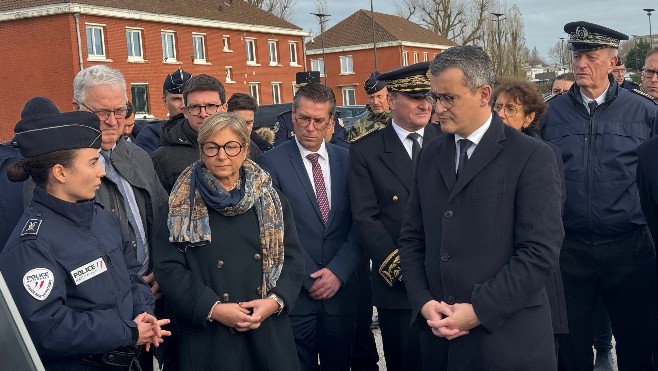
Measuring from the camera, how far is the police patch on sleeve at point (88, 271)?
2.97 metres

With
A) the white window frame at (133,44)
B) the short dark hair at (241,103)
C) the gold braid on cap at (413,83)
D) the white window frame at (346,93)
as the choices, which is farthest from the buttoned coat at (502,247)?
the white window frame at (346,93)

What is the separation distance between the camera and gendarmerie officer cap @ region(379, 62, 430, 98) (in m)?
4.22

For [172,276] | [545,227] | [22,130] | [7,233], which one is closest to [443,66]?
Result: [545,227]

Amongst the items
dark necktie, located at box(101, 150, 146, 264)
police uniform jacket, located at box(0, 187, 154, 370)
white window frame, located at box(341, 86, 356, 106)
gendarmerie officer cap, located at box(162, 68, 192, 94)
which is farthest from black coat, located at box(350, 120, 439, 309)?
white window frame, located at box(341, 86, 356, 106)

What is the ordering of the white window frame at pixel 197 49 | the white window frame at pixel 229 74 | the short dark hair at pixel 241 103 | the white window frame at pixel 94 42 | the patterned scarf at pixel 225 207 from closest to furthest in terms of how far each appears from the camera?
the patterned scarf at pixel 225 207, the short dark hair at pixel 241 103, the white window frame at pixel 94 42, the white window frame at pixel 197 49, the white window frame at pixel 229 74

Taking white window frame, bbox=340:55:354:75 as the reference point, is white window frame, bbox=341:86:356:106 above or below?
below

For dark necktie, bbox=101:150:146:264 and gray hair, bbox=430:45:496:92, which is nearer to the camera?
gray hair, bbox=430:45:496:92

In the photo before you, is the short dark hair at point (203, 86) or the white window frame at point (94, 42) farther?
the white window frame at point (94, 42)

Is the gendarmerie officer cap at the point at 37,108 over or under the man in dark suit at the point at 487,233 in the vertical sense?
over

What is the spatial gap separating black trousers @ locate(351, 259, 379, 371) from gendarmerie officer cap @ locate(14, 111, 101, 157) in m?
2.50

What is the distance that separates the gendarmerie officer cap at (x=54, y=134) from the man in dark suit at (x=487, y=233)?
1612 mm

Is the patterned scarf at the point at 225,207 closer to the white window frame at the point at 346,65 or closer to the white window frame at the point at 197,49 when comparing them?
the white window frame at the point at 197,49

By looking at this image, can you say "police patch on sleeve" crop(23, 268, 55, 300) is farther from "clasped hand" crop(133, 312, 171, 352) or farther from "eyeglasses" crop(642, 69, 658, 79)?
"eyeglasses" crop(642, 69, 658, 79)

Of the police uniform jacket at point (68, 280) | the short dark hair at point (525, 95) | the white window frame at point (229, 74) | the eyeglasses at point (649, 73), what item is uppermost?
the white window frame at point (229, 74)
